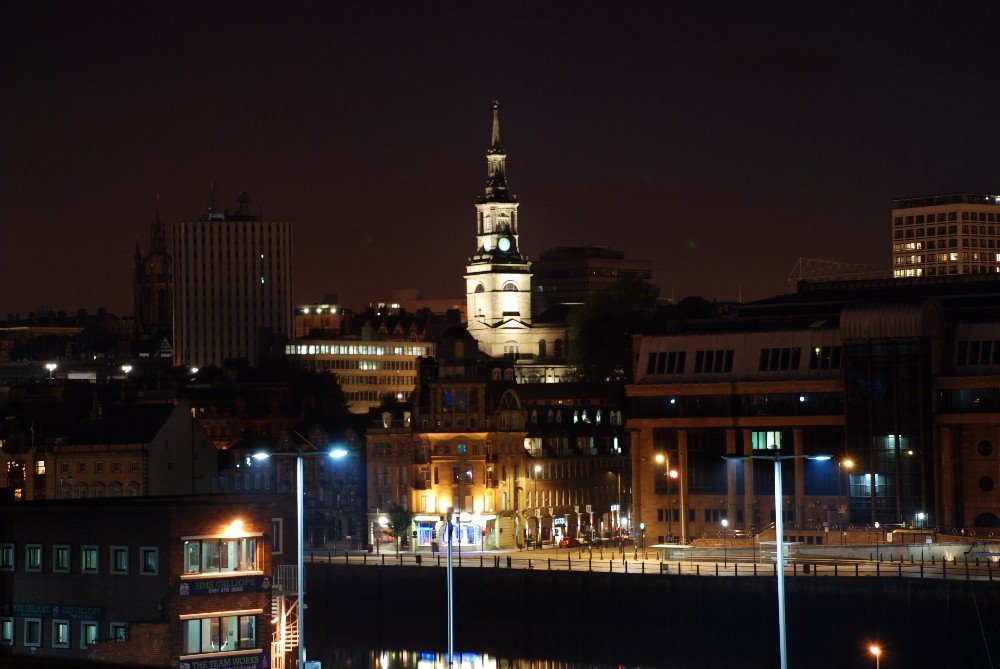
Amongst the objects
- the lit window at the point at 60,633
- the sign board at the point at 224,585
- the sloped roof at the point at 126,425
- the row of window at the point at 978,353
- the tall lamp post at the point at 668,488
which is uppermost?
the row of window at the point at 978,353

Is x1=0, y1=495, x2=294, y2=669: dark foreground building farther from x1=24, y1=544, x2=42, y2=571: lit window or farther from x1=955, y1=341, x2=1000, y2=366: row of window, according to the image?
x1=955, y1=341, x2=1000, y2=366: row of window

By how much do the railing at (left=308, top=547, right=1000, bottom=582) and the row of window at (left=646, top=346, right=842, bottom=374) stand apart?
1235cm

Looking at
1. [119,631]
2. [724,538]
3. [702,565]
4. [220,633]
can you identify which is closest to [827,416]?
[724,538]

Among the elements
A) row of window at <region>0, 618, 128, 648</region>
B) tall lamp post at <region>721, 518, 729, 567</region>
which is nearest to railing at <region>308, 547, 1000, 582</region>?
tall lamp post at <region>721, 518, 729, 567</region>

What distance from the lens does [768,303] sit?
6220 inches

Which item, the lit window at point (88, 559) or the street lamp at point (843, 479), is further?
the street lamp at point (843, 479)

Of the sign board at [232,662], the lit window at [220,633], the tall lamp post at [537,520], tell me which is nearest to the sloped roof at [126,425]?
the tall lamp post at [537,520]

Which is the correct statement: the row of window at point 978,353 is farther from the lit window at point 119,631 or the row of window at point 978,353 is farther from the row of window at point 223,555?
the lit window at point 119,631

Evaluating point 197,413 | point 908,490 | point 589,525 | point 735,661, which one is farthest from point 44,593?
point 197,413

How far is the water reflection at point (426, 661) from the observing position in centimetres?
10900

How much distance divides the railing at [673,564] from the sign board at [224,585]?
134ft

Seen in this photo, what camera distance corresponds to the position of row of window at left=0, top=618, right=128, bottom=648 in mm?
78250

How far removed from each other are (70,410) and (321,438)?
24041 millimetres

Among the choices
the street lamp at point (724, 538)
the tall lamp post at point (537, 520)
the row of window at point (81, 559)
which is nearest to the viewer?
the row of window at point (81, 559)
